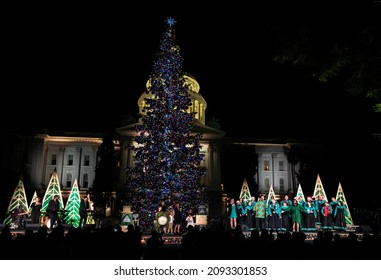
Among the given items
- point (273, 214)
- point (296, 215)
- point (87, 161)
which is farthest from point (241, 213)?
point (87, 161)

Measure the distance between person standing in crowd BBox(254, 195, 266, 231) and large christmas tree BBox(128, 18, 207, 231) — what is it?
3.02 metres

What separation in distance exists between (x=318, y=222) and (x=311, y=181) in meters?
33.6

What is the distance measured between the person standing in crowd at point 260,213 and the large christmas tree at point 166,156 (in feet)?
9.91

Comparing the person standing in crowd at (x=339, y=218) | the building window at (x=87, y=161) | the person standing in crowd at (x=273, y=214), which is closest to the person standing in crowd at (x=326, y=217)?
the person standing in crowd at (x=339, y=218)

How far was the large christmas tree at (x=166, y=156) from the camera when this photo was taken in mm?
17797

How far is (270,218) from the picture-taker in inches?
763

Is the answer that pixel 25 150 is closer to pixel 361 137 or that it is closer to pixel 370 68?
pixel 361 137

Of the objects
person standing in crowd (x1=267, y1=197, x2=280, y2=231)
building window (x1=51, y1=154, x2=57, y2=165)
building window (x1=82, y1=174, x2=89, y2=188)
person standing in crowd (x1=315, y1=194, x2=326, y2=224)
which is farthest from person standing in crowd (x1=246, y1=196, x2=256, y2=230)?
building window (x1=51, y1=154, x2=57, y2=165)

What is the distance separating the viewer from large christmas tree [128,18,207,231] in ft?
58.4

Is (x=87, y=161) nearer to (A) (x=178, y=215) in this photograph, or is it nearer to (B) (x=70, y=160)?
(B) (x=70, y=160)

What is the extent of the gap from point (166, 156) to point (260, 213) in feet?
20.5

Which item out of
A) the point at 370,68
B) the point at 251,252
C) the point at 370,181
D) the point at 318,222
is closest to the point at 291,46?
the point at 370,68

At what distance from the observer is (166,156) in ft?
59.6

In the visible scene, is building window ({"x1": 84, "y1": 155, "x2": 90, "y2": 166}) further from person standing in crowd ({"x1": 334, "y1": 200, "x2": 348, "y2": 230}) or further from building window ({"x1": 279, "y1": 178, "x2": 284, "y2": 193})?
person standing in crowd ({"x1": 334, "y1": 200, "x2": 348, "y2": 230})
